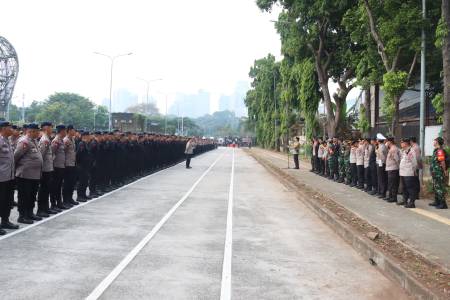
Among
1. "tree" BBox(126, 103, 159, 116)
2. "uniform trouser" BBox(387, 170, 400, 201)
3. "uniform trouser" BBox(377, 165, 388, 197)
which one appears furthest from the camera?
"tree" BBox(126, 103, 159, 116)

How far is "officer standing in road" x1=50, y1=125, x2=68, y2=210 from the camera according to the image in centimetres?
1064

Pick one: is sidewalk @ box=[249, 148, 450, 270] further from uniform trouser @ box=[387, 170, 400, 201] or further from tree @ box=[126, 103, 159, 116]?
tree @ box=[126, 103, 159, 116]

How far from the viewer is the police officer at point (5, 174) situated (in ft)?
26.6

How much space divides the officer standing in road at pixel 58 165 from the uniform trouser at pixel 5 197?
2112 mm

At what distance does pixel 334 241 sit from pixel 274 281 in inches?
114

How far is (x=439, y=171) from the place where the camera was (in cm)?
1138

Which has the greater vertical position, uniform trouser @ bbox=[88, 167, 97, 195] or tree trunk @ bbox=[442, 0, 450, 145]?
tree trunk @ bbox=[442, 0, 450, 145]

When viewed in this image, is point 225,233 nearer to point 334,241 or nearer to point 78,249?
point 334,241

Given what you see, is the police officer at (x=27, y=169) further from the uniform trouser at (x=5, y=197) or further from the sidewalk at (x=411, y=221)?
the sidewalk at (x=411, y=221)

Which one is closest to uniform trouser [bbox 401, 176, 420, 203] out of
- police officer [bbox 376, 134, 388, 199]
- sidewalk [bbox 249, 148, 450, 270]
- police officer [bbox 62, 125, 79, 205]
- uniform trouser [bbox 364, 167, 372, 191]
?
sidewalk [bbox 249, 148, 450, 270]

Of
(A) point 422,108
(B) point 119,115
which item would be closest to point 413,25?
(A) point 422,108

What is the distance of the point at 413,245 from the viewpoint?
7480mm

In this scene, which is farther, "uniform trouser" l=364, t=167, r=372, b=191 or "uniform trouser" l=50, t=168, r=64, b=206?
"uniform trouser" l=364, t=167, r=372, b=191

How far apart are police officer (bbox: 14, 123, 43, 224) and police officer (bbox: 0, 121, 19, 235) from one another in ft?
1.76
